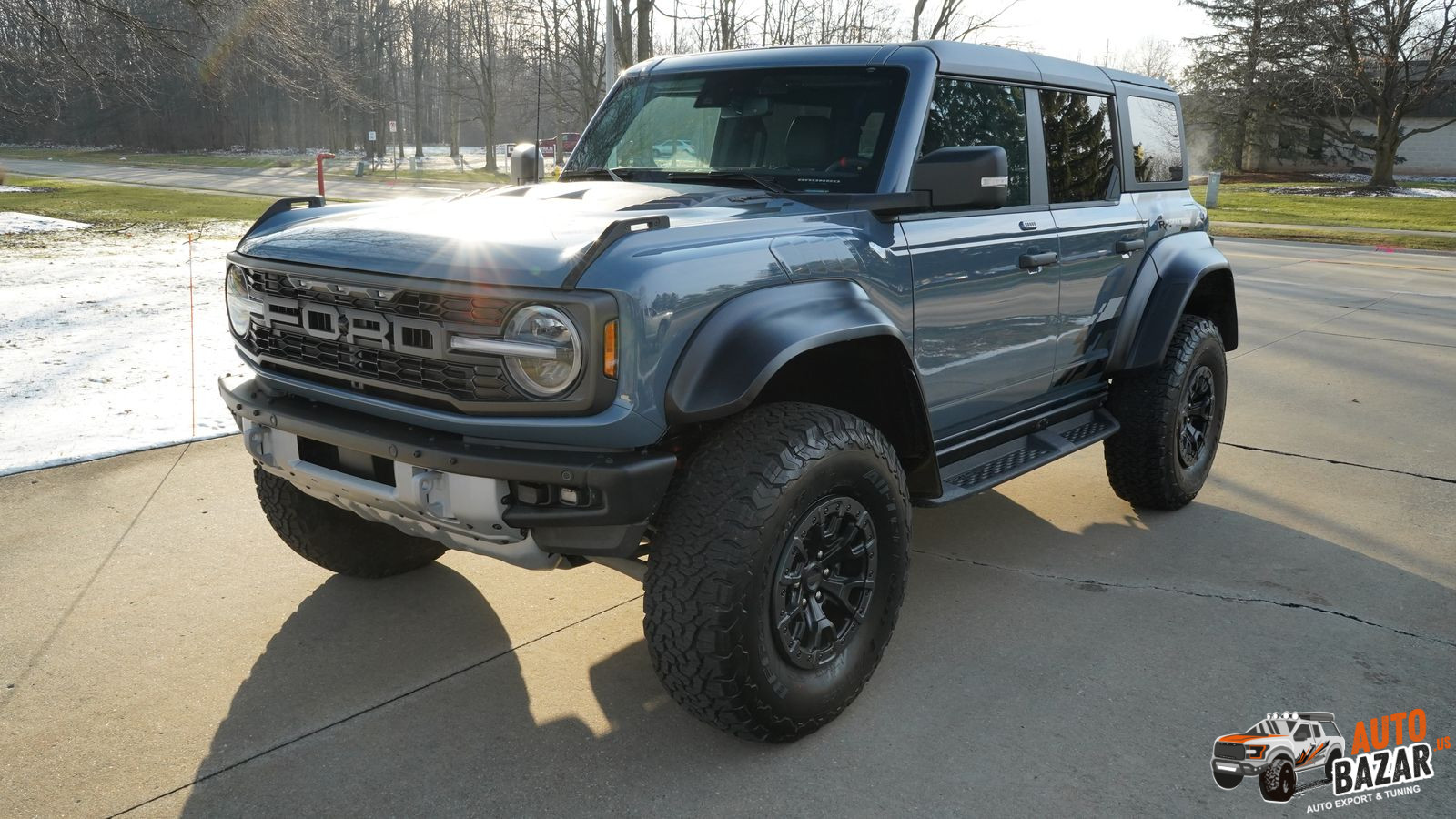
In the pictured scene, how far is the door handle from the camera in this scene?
4.07 metres

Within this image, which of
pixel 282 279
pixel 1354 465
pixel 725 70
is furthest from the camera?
pixel 1354 465

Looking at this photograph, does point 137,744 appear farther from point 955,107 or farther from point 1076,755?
point 955,107

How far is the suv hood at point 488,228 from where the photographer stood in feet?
9.07

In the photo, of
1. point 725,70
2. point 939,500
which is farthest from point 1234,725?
point 725,70

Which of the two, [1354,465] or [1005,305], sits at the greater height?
[1005,305]

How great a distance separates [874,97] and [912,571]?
187cm

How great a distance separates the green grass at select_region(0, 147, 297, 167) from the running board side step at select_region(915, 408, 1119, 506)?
153 feet

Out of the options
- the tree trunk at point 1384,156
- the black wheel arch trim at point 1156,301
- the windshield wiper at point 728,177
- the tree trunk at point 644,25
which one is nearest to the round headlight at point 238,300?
the windshield wiper at point 728,177

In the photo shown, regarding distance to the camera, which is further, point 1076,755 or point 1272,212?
point 1272,212

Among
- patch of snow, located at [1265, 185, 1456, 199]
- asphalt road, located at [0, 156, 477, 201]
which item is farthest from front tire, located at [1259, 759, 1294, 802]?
patch of snow, located at [1265, 185, 1456, 199]

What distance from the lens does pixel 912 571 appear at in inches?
176

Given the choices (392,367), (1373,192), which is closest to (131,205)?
(392,367)

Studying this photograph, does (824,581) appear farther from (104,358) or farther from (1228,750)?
(104,358)

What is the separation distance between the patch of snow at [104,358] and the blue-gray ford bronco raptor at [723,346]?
0.76m
